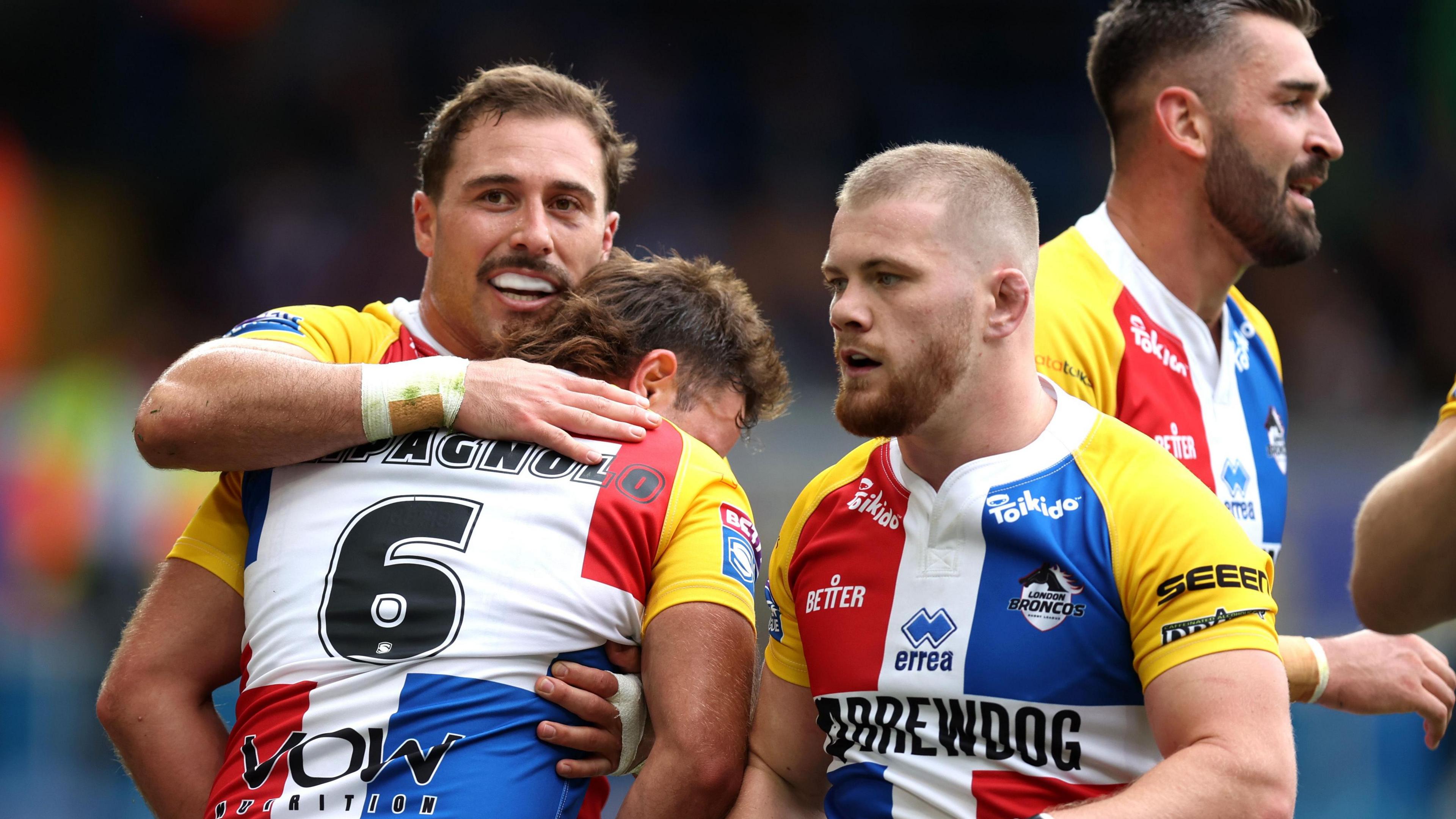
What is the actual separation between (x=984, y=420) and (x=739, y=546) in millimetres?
627

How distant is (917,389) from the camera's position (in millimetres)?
2818

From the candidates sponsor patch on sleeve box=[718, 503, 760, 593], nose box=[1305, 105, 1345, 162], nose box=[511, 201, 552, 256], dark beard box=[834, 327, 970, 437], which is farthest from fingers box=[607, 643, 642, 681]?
nose box=[1305, 105, 1345, 162]

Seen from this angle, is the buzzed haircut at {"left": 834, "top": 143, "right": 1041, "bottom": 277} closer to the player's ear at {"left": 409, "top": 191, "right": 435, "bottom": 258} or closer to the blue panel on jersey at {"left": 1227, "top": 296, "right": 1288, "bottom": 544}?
the blue panel on jersey at {"left": 1227, "top": 296, "right": 1288, "bottom": 544}

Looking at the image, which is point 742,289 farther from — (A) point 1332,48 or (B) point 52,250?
(A) point 1332,48

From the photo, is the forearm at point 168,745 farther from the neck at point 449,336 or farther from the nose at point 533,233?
the nose at point 533,233

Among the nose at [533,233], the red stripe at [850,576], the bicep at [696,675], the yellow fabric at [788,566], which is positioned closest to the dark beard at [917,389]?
the red stripe at [850,576]

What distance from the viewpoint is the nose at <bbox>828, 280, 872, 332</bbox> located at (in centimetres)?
285

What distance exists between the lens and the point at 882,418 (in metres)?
2.84

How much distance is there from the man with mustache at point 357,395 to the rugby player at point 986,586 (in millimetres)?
532

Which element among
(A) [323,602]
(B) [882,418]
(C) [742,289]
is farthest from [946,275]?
(A) [323,602]

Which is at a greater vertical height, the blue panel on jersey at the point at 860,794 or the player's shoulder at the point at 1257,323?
the player's shoulder at the point at 1257,323

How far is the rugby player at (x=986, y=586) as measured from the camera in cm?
246

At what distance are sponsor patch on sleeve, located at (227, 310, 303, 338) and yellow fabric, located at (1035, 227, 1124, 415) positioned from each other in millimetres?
2012

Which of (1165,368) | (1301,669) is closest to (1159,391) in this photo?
(1165,368)
